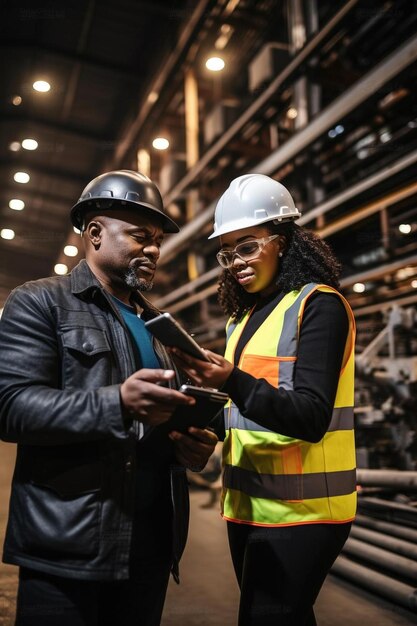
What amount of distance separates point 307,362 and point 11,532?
0.96 meters

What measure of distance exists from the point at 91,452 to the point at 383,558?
283 centimetres

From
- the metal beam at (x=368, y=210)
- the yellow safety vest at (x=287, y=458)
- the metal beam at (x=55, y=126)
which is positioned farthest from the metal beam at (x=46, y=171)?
the yellow safety vest at (x=287, y=458)

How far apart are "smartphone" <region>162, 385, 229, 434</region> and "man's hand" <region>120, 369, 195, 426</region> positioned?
3 centimetres

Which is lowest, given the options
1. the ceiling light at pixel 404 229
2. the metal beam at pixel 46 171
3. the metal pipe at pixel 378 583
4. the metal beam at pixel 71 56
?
the metal pipe at pixel 378 583

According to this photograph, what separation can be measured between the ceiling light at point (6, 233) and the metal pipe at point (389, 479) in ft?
40.6

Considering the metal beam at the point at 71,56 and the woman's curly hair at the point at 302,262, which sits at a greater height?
the metal beam at the point at 71,56

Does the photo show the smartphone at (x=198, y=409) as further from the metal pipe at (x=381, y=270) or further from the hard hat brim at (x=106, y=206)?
the metal pipe at (x=381, y=270)

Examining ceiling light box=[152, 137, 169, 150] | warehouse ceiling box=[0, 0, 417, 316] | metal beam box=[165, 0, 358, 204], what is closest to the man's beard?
warehouse ceiling box=[0, 0, 417, 316]

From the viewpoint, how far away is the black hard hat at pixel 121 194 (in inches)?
71.5

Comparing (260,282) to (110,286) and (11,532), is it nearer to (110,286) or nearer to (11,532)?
(110,286)

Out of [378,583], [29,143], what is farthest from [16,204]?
[378,583]

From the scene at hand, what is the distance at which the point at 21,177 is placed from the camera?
1277 cm

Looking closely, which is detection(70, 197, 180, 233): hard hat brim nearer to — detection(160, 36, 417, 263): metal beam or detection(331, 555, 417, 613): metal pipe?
detection(331, 555, 417, 613): metal pipe

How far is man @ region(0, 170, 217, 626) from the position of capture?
4.47 ft
